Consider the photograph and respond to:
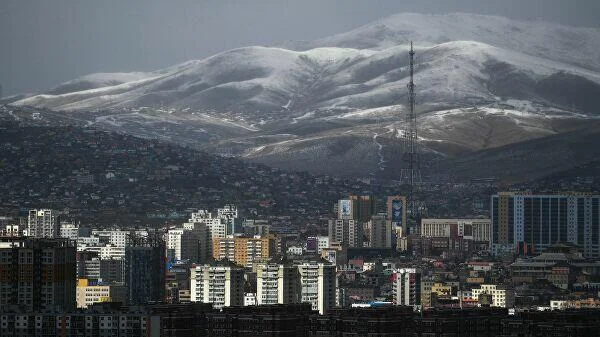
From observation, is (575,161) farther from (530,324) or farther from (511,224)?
(530,324)

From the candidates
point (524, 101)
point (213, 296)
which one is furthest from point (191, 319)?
point (524, 101)

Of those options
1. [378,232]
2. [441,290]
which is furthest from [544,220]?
[441,290]

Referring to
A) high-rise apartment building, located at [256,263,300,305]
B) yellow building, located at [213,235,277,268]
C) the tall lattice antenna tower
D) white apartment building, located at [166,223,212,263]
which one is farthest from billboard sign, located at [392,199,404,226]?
high-rise apartment building, located at [256,263,300,305]

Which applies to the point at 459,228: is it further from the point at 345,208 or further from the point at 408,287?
the point at 408,287

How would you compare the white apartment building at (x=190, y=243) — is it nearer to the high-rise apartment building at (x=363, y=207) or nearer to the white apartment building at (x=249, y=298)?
the high-rise apartment building at (x=363, y=207)

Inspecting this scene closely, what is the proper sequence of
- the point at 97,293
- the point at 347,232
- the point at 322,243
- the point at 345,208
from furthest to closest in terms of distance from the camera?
the point at 345,208 → the point at 347,232 → the point at 322,243 → the point at 97,293

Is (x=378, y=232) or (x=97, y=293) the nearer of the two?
(x=97, y=293)

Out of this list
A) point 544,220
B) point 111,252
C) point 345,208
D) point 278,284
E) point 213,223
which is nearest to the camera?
point 278,284
